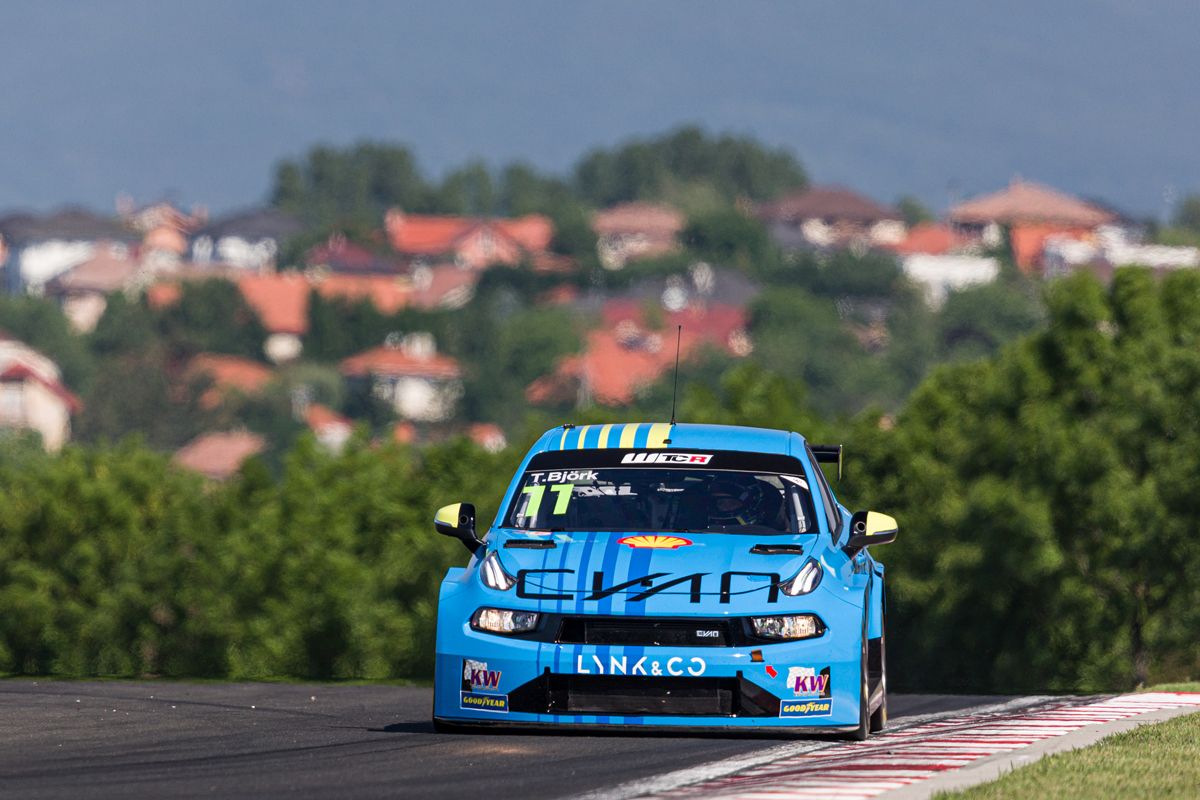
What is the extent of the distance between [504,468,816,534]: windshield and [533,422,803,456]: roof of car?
0.30 m

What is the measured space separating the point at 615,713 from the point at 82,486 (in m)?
66.1

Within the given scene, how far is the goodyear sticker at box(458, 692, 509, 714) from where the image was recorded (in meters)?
11.9

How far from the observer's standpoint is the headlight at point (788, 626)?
11.9 meters

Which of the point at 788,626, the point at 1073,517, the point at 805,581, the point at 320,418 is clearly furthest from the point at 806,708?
the point at 320,418

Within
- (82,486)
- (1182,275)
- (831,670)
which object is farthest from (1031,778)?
(82,486)

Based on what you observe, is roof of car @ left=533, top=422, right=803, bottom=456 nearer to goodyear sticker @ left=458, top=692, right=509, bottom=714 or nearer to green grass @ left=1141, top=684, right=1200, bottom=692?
goodyear sticker @ left=458, top=692, right=509, bottom=714

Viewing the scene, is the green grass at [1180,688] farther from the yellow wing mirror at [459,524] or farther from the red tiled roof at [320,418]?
the red tiled roof at [320,418]

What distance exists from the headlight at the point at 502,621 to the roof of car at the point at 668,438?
168 cm

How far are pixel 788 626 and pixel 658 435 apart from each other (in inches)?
77.6

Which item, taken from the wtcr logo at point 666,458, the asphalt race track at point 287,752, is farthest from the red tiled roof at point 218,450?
the wtcr logo at point 666,458

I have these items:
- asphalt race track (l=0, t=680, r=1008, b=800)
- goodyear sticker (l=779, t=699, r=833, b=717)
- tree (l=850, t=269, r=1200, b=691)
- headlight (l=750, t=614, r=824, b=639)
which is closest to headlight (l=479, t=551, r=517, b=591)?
asphalt race track (l=0, t=680, r=1008, b=800)

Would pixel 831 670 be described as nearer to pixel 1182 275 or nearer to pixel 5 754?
pixel 5 754

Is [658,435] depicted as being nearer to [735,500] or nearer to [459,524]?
[735,500]

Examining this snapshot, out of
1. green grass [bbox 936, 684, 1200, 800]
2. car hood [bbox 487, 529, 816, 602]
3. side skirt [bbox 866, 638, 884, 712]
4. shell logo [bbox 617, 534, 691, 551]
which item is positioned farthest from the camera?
side skirt [bbox 866, 638, 884, 712]
